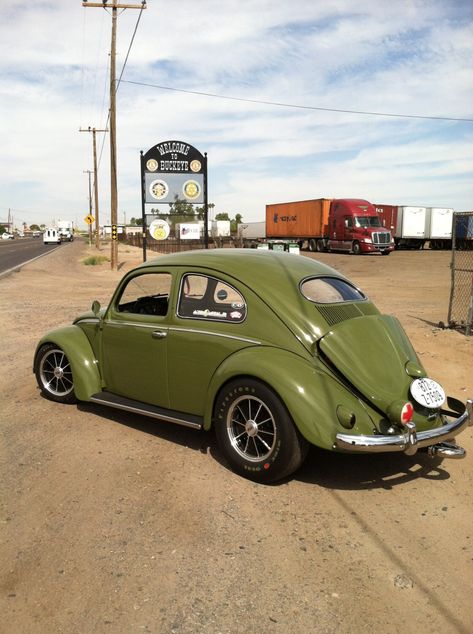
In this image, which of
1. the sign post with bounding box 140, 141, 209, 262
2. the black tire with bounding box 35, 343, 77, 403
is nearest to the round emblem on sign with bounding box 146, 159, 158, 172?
Result: the sign post with bounding box 140, 141, 209, 262

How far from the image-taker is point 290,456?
11.6 feet

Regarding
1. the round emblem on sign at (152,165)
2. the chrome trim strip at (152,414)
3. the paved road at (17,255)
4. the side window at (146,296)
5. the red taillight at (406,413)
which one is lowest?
the paved road at (17,255)

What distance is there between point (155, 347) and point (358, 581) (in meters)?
2.36

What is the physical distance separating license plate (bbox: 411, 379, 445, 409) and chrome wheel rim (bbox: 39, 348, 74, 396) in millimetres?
3232

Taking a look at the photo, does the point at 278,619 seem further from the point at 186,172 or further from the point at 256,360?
the point at 186,172

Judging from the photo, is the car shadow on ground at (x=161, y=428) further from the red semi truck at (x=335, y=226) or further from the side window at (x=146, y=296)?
the red semi truck at (x=335, y=226)

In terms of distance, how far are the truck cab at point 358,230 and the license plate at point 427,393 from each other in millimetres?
31358

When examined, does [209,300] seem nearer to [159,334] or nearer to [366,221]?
[159,334]

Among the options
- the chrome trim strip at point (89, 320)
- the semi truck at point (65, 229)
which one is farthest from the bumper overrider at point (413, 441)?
the semi truck at point (65, 229)

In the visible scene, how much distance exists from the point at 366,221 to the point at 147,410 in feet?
107

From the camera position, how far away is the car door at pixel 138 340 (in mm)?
4398

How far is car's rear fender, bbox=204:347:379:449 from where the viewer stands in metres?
3.42

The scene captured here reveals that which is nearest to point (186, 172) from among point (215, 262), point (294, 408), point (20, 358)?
point (20, 358)

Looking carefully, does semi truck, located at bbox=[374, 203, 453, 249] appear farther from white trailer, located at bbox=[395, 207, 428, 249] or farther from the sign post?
the sign post
